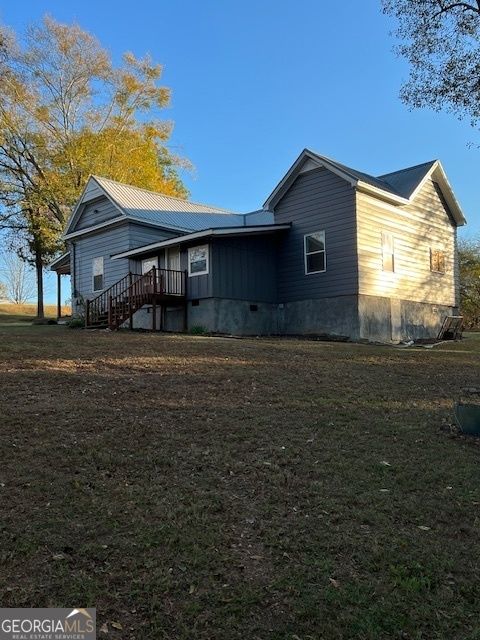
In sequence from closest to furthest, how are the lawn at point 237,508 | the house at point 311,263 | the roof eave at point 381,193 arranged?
the lawn at point 237,508
the roof eave at point 381,193
the house at point 311,263

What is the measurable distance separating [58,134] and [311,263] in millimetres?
20044

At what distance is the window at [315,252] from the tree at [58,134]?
1648 cm

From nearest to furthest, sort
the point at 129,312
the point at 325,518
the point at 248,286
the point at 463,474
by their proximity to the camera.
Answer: the point at 325,518 → the point at 463,474 → the point at 129,312 → the point at 248,286

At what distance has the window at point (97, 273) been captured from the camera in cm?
2183

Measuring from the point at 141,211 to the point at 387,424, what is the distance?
1614cm

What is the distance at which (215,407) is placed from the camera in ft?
22.3

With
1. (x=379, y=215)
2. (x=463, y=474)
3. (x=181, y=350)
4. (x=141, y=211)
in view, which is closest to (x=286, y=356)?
(x=181, y=350)

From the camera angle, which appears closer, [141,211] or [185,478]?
[185,478]

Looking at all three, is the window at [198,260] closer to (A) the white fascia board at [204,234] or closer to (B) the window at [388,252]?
(A) the white fascia board at [204,234]

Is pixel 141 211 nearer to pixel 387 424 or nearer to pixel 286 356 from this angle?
pixel 286 356

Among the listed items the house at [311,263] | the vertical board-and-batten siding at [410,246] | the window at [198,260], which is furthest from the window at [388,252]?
the window at [198,260]

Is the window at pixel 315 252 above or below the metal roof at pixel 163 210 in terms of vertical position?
below

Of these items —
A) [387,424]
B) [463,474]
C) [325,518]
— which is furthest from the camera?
[387,424]

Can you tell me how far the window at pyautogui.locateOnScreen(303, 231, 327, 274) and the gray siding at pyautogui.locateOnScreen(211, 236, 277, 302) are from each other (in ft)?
4.45
